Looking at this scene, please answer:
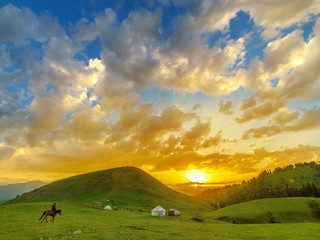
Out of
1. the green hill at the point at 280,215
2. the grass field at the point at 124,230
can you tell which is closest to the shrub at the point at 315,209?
the green hill at the point at 280,215

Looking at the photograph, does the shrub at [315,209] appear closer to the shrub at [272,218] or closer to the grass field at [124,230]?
the shrub at [272,218]

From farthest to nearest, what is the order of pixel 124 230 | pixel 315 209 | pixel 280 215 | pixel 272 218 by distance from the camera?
pixel 280 215 < pixel 315 209 < pixel 272 218 < pixel 124 230

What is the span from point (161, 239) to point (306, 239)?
2325 centimetres

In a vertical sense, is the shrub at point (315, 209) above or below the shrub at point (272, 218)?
above

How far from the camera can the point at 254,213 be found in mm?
93250

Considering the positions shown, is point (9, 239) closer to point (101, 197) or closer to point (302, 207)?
point (302, 207)

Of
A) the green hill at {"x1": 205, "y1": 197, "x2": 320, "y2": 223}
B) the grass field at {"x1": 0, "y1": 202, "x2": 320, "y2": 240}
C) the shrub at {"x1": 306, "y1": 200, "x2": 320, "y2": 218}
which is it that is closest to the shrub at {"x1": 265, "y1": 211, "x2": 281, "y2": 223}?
the green hill at {"x1": 205, "y1": 197, "x2": 320, "y2": 223}

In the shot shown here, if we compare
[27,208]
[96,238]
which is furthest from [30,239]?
[27,208]

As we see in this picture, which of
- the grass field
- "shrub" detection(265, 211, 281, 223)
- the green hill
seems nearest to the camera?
the grass field

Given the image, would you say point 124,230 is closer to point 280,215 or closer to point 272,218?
point 272,218

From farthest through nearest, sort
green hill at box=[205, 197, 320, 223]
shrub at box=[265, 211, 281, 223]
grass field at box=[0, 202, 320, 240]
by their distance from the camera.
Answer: green hill at box=[205, 197, 320, 223] → shrub at box=[265, 211, 281, 223] → grass field at box=[0, 202, 320, 240]

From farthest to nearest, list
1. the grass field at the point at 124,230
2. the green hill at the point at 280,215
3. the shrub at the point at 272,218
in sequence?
the green hill at the point at 280,215, the shrub at the point at 272,218, the grass field at the point at 124,230

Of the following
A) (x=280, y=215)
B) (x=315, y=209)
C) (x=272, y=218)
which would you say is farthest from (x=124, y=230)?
(x=315, y=209)

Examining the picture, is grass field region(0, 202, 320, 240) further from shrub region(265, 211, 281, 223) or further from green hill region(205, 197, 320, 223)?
green hill region(205, 197, 320, 223)
